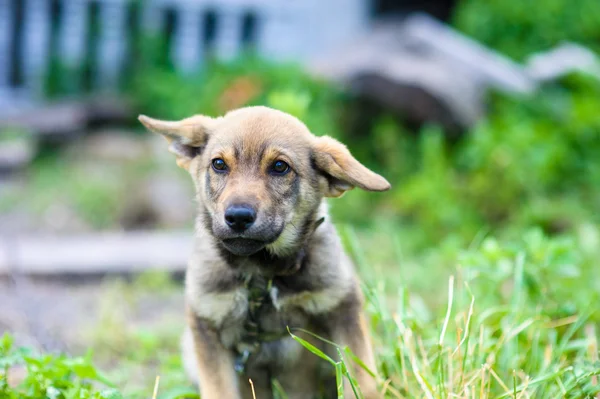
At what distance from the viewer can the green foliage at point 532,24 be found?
9.64 metres

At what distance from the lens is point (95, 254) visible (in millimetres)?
6770

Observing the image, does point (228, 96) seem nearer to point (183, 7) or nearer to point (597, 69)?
point (183, 7)

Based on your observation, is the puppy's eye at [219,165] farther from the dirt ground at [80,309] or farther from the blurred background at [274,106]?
the dirt ground at [80,309]

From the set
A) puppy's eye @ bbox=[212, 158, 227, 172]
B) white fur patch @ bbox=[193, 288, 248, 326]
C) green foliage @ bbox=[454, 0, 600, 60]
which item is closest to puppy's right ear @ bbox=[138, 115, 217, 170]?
puppy's eye @ bbox=[212, 158, 227, 172]

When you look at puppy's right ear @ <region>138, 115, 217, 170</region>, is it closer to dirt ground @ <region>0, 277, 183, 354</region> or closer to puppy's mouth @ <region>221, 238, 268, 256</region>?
puppy's mouth @ <region>221, 238, 268, 256</region>

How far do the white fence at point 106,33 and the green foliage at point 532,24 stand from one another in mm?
3114

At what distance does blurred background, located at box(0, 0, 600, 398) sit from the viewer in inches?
206

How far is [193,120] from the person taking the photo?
3582 millimetres

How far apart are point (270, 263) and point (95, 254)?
3.95 metres

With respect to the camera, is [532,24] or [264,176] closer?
[264,176]

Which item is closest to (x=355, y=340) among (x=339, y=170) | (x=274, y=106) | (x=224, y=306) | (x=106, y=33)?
(x=224, y=306)

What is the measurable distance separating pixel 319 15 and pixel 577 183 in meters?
7.86

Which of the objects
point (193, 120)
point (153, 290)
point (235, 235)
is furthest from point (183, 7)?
point (235, 235)

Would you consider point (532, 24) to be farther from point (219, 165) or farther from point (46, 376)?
point (46, 376)
